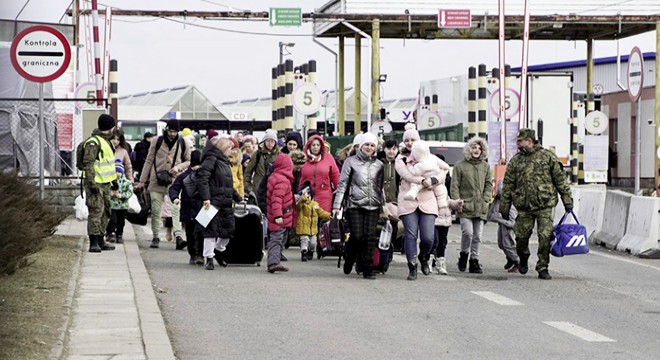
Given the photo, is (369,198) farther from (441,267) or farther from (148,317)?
(148,317)

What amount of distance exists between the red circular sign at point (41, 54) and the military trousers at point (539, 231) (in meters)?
6.44

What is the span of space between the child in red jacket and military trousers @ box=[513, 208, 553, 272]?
2676 mm

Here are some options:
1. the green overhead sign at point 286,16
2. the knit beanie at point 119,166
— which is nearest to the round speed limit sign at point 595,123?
the green overhead sign at point 286,16

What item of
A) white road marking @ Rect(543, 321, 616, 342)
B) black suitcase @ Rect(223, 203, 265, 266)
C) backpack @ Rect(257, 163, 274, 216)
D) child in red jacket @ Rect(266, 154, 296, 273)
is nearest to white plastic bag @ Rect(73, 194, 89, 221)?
backpack @ Rect(257, 163, 274, 216)

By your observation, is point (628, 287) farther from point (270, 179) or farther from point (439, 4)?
point (439, 4)

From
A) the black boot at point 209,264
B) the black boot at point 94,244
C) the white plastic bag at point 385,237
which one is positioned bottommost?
the black boot at point 209,264

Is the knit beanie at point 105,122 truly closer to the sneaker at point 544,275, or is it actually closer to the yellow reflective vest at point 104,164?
the yellow reflective vest at point 104,164

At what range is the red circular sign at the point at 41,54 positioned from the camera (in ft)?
61.9

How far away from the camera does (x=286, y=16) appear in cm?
4966

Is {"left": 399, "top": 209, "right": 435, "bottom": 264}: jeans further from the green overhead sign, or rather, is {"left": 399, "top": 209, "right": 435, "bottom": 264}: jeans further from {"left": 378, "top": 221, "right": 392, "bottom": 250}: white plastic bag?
the green overhead sign

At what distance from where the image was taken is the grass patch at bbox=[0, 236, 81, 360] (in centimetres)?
895

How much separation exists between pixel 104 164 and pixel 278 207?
2769 millimetres

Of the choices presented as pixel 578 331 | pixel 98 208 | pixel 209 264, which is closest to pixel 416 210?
pixel 209 264

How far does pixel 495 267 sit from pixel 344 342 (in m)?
8.11
